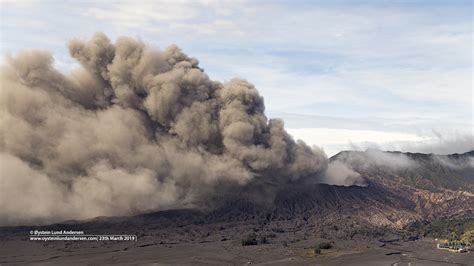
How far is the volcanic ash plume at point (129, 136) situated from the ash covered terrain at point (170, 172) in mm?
165

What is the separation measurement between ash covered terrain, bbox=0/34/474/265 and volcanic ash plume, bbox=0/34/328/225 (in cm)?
17

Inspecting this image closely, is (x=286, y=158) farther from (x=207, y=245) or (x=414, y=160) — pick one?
(x=414, y=160)

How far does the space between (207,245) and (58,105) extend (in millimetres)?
33179

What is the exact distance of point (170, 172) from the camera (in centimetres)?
8638

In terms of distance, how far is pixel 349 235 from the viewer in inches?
3268

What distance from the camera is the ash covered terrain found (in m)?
73.2

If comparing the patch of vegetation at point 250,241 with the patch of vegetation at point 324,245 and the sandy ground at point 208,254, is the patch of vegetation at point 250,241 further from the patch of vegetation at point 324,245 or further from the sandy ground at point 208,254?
the patch of vegetation at point 324,245

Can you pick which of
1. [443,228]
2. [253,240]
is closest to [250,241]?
[253,240]

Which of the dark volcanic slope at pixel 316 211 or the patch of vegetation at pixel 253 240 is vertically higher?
the dark volcanic slope at pixel 316 211

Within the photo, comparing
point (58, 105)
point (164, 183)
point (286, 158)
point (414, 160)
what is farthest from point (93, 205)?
point (414, 160)

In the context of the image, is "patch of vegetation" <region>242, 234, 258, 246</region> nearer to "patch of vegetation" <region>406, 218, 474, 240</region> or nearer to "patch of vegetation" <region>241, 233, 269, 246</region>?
"patch of vegetation" <region>241, 233, 269, 246</region>

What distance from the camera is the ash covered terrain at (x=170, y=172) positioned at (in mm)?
73188

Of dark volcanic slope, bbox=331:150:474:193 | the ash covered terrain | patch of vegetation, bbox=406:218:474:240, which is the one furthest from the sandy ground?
dark volcanic slope, bbox=331:150:474:193

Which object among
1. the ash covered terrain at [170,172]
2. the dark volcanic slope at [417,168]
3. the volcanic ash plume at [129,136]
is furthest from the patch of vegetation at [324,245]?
the dark volcanic slope at [417,168]
